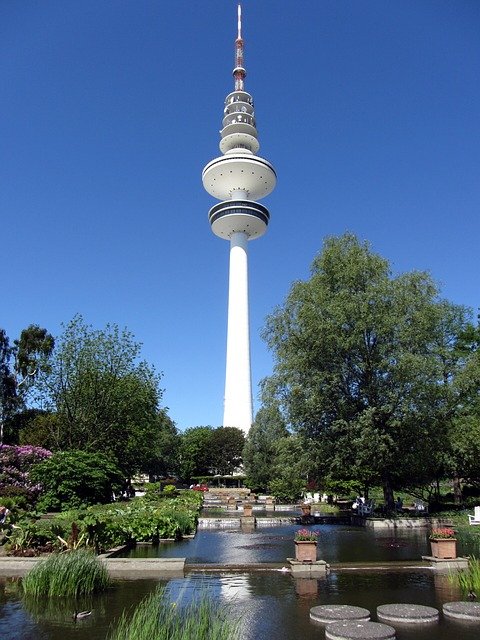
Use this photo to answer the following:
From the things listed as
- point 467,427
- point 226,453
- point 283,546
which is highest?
point 226,453

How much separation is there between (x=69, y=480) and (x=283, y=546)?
41.7 ft

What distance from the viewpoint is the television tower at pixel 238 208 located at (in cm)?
10806

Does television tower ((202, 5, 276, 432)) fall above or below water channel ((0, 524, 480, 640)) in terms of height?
above

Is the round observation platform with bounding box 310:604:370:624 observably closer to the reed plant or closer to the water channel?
the water channel

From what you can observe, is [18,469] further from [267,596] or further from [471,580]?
[471,580]

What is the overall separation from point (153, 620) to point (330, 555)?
11.5m

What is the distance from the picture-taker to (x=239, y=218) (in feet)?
370

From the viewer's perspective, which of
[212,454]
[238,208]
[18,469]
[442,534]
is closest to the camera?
[442,534]

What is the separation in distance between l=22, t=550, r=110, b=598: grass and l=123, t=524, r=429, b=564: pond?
16.5ft

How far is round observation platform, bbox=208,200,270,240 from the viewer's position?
4392 inches

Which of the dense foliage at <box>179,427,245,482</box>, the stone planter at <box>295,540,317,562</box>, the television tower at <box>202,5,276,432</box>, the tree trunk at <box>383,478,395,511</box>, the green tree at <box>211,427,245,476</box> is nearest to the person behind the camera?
the stone planter at <box>295,540,317,562</box>

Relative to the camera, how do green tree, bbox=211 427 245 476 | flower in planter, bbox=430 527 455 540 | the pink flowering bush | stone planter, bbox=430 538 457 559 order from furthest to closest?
green tree, bbox=211 427 245 476
the pink flowering bush
flower in planter, bbox=430 527 455 540
stone planter, bbox=430 538 457 559

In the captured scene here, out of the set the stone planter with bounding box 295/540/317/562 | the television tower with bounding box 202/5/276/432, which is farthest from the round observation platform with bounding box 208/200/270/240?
the stone planter with bounding box 295/540/317/562

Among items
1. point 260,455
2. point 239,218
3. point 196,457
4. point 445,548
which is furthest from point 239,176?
point 445,548
